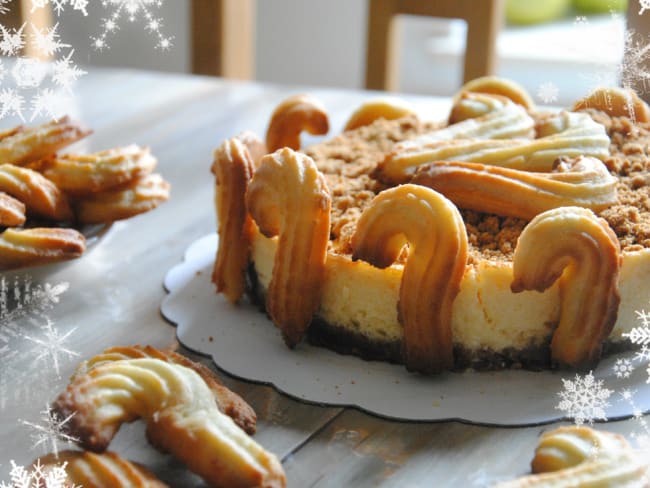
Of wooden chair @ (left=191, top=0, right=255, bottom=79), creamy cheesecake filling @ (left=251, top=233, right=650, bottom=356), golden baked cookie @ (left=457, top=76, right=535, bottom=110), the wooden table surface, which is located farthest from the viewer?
wooden chair @ (left=191, top=0, right=255, bottom=79)

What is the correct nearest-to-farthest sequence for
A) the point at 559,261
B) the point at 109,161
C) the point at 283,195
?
the point at 559,261 → the point at 283,195 → the point at 109,161

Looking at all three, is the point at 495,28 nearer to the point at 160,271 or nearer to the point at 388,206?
the point at 160,271

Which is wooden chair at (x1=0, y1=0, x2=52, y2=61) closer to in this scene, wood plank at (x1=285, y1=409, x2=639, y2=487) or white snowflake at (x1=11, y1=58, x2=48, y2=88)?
white snowflake at (x1=11, y1=58, x2=48, y2=88)

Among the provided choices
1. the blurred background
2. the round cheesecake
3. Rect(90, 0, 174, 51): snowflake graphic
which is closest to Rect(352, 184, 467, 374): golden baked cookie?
the round cheesecake

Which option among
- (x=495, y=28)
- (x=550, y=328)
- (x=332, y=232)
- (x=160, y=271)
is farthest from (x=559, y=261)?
(x=495, y=28)

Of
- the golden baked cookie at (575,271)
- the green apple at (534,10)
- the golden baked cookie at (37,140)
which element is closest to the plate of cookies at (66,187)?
the golden baked cookie at (37,140)

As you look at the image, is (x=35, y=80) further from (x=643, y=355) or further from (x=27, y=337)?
(x=643, y=355)

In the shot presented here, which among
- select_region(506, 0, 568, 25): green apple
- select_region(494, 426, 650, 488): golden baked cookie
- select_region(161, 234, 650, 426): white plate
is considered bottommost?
select_region(161, 234, 650, 426): white plate

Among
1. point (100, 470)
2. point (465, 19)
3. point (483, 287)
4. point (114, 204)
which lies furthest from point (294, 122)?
point (465, 19)
